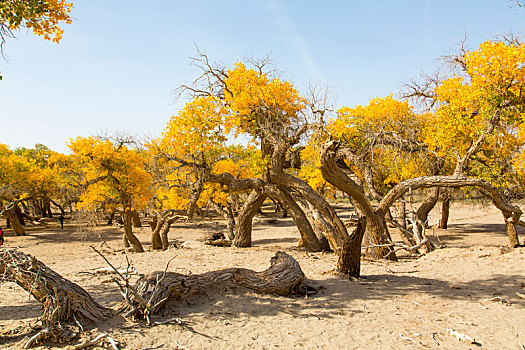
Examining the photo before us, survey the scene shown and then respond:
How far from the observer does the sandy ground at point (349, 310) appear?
4566mm

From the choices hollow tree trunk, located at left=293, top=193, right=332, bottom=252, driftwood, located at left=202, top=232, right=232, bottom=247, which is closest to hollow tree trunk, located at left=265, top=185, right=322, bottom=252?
hollow tree trunk, located at left=293, top=193, right=332, bottom=252

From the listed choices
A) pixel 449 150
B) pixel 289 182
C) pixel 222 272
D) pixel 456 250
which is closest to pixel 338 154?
pixel 289 182

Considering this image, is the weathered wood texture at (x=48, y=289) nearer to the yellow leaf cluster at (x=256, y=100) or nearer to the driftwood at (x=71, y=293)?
the driftwood at (x=71, y=293)

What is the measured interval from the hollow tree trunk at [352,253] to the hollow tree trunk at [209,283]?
1.55 meters

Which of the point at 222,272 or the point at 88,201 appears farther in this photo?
the point at 88,201

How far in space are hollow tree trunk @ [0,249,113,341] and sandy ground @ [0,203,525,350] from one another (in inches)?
12.5

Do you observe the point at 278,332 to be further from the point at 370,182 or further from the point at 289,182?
the point at 370,182

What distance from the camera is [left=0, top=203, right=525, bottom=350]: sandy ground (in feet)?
15.0

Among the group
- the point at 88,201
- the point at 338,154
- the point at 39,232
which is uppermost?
the point at 338,154

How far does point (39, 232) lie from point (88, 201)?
13.7 meters

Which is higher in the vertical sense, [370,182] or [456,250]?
[370,182]

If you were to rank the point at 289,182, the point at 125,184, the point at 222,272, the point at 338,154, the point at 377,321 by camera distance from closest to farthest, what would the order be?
the point at 377,321 < the point at 222,272 < the point at 289,182 < the point at 338,154 < the point at 125,184

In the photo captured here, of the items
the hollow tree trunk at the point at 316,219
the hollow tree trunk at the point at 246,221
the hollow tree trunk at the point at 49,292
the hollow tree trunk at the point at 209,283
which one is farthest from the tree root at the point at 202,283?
the hollow tree trunk at the point at 246,221

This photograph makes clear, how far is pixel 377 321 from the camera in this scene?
17.7 ft
